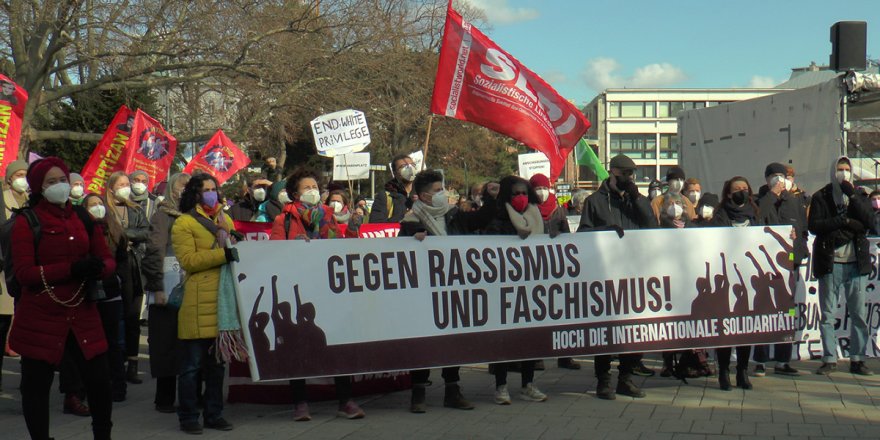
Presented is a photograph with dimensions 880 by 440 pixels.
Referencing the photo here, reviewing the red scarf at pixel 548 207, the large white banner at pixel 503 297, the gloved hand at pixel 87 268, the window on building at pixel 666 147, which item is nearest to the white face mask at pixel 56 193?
the gloved hand at pixel 87 268

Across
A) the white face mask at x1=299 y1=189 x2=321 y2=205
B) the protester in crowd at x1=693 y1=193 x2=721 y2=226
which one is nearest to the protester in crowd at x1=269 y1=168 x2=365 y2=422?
the white face mask at x1=299 y1=189 x2=321 y2=205

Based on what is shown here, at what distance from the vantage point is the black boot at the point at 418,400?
26.7 feet

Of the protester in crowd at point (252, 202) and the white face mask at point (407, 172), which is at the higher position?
the white face mask at point (407, 172)

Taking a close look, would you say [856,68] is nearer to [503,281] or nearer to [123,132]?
A: [503,281]

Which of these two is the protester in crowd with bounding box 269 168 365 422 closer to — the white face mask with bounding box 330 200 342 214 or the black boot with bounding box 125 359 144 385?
the black boot with bounding box 125 359 144 385

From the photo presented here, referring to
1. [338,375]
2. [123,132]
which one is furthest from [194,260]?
[123,132]

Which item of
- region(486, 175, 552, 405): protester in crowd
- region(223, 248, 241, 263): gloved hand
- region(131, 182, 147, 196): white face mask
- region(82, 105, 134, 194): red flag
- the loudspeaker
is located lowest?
region(223, 248, 241, 263): gloved hand

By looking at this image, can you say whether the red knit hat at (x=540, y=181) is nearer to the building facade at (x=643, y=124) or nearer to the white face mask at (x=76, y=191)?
the white face mask at (x=76, y=191)

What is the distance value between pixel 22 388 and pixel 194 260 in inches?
59.5

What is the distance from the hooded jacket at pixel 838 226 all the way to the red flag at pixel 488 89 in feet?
7.88

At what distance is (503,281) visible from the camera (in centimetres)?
823

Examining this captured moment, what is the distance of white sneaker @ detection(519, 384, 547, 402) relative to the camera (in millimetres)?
8594

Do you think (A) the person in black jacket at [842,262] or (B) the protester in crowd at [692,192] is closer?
(A) the person in black jacket at [842,262]

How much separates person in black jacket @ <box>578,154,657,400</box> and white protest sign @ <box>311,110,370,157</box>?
33.8 feet
